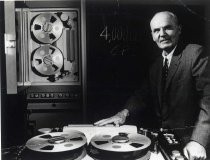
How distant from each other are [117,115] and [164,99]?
0.72 feet

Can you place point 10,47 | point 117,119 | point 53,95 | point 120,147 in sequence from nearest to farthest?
point 120,147 → point 10,47 → point 117,119 → point 53,95

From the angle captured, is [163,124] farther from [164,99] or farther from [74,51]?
[74,51]

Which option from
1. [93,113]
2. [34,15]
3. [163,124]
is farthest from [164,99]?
[34,15]

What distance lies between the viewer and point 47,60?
1.22 m

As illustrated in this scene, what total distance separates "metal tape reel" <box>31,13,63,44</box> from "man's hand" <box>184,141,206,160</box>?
758 millimetres

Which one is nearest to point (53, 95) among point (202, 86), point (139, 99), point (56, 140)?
point (139, 99)

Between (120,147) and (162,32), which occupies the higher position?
(162,32)

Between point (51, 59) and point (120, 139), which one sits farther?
point (51, 59)

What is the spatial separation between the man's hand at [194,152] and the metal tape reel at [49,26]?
Result: 0.76 m

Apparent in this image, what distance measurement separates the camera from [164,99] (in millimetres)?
1135

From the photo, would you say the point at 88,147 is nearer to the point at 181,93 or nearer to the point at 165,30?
the point at 181,93

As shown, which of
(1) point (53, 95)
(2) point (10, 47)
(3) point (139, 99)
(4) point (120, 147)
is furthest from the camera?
(1) point (53, 95)

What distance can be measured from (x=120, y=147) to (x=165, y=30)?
2.01ft

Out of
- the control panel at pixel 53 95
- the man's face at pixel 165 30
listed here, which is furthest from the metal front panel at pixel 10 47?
the man's face at pixel 165 30
